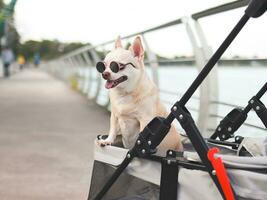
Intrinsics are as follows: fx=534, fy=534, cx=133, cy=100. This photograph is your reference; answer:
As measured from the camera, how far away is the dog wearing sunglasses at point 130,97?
289 cm

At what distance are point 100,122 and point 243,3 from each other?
4471 mm

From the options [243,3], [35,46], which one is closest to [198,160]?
[243,3]

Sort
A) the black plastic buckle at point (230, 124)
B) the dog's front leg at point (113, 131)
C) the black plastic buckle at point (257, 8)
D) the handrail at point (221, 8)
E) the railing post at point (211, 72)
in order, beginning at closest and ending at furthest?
the black plastic buckle at point (257, 8), the dog's front leg at point (113, 131), the black plastic buckle at point (230, 124), the handrail at point (221, 8), the railing post at point (211, 72)

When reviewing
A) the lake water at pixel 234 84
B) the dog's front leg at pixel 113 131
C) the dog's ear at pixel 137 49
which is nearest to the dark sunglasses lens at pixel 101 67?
the dog's ear at pixel 137 49

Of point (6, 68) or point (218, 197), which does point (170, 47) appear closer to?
point (218, 197)

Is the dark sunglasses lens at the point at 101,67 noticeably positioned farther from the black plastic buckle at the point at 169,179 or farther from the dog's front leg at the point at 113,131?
the black plastic buckle at the point at 169,179

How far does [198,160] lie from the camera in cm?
247

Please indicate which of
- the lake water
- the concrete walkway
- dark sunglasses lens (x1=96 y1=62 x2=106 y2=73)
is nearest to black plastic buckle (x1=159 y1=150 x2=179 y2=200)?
dark sunglasses lens (x1=96 y1=62 x2=106 y2=73)

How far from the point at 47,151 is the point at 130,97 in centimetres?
270

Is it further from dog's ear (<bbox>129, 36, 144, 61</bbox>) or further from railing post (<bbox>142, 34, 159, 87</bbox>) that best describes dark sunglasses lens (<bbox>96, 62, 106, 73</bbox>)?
railing post (<bbox>142, 34, 159, 87</bbox>)

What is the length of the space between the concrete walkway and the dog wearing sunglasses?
0.93m

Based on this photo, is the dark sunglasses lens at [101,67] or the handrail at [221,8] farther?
the handrail at [221,8]

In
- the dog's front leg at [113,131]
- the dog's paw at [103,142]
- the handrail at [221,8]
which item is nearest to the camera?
the dog's paw at [103,142]

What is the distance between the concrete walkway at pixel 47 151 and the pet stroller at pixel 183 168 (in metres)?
1.00
